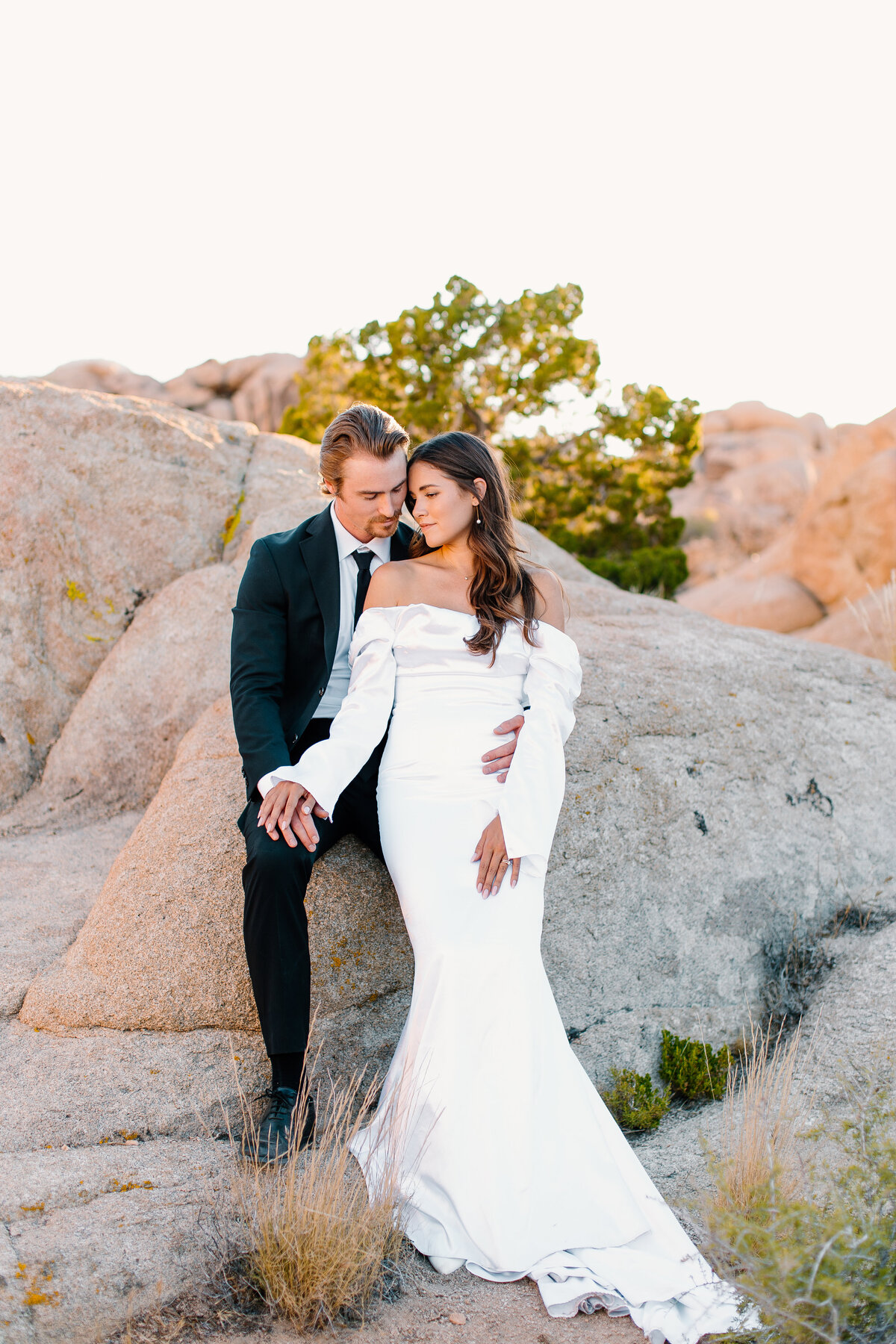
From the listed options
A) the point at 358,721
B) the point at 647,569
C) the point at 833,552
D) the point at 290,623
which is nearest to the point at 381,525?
the point at 290,623

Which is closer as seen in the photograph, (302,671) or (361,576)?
(302,671)

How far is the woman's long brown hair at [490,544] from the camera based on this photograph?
12.9ft

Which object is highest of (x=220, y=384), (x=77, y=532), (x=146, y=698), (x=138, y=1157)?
(x=220, y=384)

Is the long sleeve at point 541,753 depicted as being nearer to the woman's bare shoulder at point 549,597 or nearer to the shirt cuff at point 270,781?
the woman's bare shoulder at point 549,597

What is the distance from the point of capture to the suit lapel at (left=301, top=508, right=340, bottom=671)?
397 cm

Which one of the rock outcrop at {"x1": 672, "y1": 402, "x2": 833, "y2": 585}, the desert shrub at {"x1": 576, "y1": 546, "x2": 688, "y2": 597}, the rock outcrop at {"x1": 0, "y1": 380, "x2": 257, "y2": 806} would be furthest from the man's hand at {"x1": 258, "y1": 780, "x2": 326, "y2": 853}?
the rock outcrop at {"x1": 672, "y1": 402, "x2": 833, "y2": 585}

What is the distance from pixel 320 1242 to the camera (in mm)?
2516

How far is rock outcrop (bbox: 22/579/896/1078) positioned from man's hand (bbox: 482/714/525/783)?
71 centimetres

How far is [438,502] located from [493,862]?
146 centimetres

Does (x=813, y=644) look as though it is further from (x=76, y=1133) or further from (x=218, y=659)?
(x=76, y=1133)

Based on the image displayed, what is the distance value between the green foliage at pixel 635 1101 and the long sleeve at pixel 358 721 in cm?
162

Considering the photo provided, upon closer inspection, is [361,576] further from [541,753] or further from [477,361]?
[477,361]

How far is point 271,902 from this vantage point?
10.7 feet

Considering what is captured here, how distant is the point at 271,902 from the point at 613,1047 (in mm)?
1715
